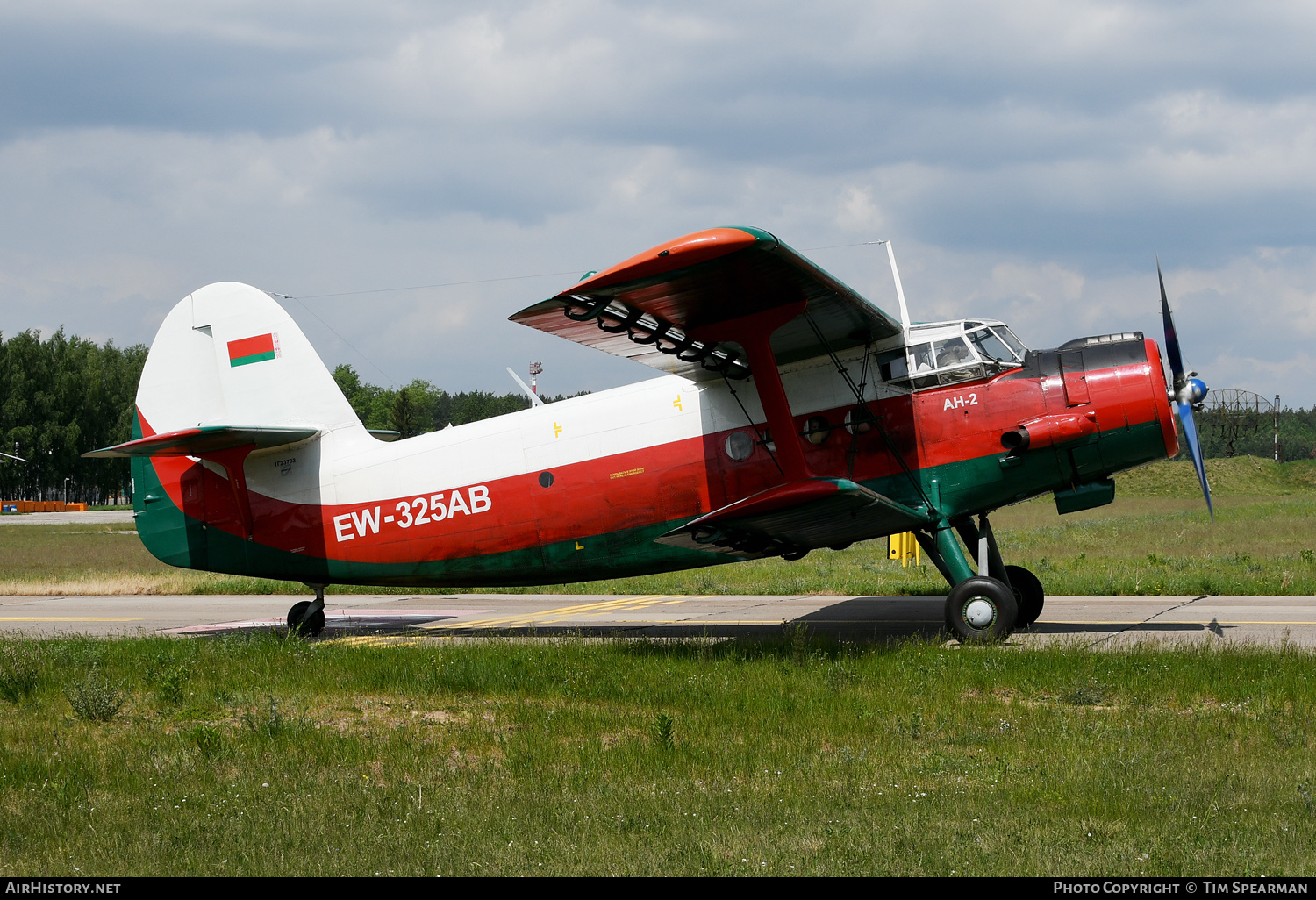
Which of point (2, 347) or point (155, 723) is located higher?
point (2, 347)

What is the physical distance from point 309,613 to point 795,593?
9.72 metres

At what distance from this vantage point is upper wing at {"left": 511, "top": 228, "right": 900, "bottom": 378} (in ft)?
32.0

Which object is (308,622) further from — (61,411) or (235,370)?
(61,411)

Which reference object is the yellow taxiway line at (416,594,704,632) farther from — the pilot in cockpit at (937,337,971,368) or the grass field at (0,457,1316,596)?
the pilot in cockpit at (937,337,971,368)

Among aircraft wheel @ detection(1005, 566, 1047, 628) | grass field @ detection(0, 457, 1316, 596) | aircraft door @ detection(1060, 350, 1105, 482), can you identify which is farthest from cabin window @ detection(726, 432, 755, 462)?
grass field @ detection(0, 457, 1316, 596)

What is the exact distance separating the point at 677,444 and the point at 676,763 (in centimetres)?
662

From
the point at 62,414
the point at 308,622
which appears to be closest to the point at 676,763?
the point at 308,622

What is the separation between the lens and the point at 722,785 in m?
6.59

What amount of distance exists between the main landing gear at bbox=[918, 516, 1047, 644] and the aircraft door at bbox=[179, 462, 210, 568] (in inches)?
429

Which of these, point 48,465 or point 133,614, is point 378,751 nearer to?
point 133,614

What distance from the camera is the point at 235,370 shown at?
615 inches

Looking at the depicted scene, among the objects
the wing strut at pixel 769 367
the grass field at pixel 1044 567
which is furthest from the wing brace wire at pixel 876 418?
the grass field at pixel 1044 567
